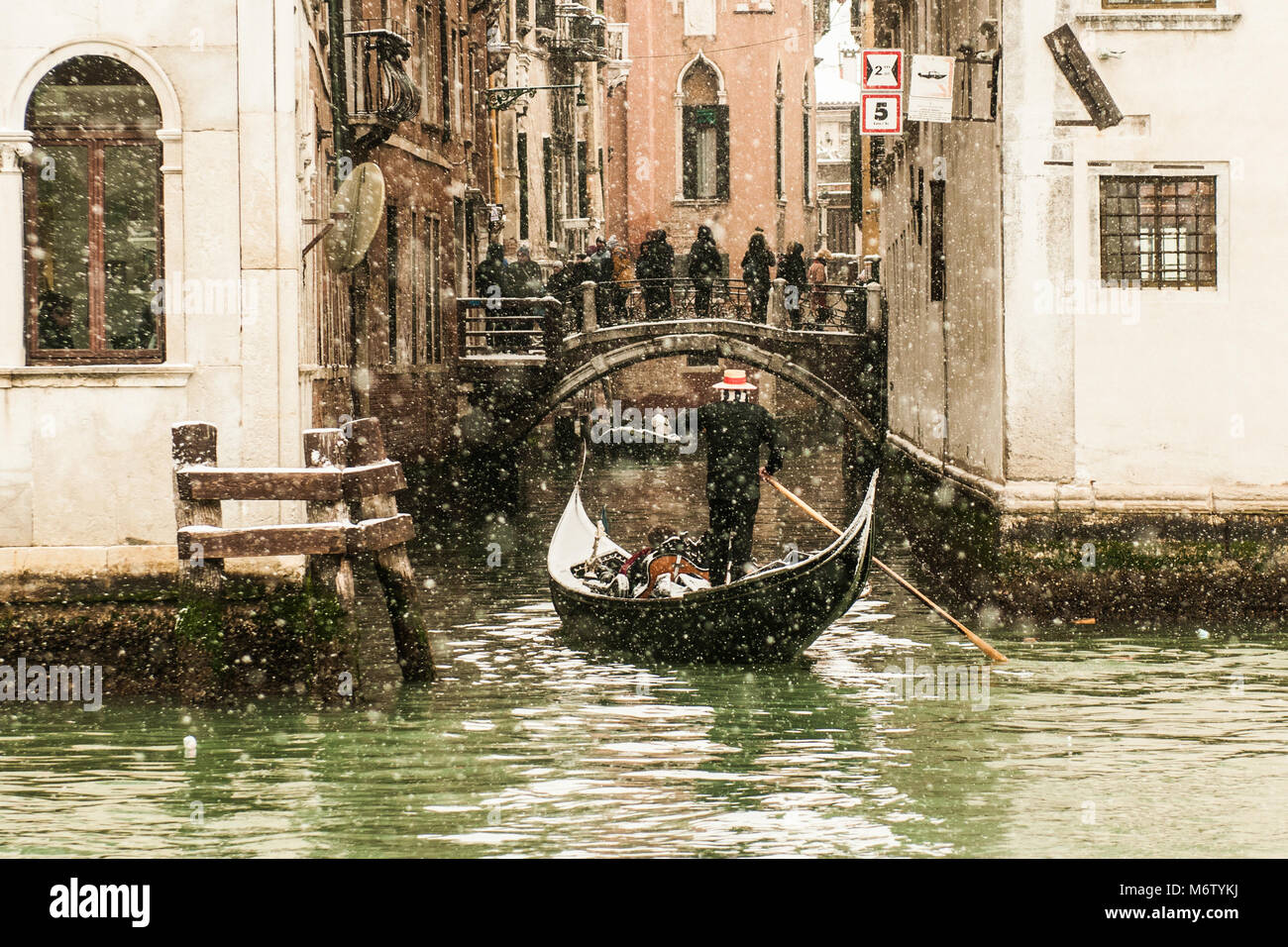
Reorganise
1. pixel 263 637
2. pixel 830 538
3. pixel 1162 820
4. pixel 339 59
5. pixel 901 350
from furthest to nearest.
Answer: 1. pixel 901 350
2. pixel 830 538
3. pixel 339 59
4. pixel 263 637
5. pixel 1162 820

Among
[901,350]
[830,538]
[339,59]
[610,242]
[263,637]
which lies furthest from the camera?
[610,242]

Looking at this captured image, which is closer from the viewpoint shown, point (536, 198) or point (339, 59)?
point (339, 59)

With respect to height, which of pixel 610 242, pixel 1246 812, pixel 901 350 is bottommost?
pixel 1246 812

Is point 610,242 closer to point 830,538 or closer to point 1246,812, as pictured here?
point 830,538

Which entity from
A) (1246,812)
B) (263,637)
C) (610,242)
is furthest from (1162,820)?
(610,242)

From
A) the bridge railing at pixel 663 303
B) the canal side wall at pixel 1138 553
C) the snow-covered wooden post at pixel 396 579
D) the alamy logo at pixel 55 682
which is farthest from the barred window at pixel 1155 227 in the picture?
the bridge railing at pixel 663 303

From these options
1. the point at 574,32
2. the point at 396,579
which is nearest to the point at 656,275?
the point at 574,32

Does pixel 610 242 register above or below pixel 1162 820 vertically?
above

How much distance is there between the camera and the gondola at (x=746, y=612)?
12133 mm

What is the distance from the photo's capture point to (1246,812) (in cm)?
902

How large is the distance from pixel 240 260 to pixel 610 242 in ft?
86.7

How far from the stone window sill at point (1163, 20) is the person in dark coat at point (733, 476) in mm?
3869
